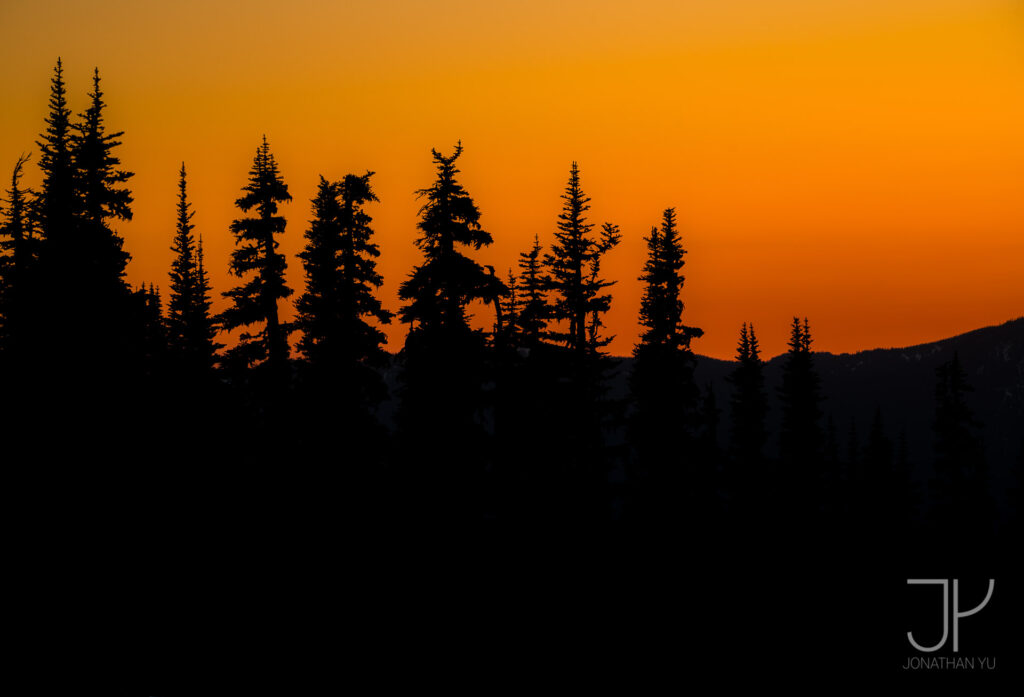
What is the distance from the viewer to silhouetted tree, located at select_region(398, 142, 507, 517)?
115 feet

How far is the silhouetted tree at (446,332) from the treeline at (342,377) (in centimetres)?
7

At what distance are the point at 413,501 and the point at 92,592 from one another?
1343 centimetres

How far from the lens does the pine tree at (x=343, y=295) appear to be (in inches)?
1561

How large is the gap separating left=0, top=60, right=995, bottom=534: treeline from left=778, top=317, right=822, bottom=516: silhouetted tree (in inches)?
691

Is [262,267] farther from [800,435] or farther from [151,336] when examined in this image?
[800,435]

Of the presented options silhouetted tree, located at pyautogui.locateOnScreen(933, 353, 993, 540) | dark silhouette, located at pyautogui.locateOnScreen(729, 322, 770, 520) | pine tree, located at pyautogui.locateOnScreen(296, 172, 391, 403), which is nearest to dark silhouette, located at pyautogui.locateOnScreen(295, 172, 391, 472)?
pine tree, located at pyautogui.locateOnScreen(296, 172, 391, 403)

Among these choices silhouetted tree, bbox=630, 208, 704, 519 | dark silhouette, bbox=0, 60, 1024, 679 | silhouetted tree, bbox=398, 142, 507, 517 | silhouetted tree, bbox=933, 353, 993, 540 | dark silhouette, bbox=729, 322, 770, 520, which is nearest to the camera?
dark silhouette, bbox=0, 60, 1024, 679

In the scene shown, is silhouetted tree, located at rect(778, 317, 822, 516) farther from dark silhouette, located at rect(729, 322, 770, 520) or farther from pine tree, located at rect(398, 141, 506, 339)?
pine tree, located at rect(398, 141, 506, 339)

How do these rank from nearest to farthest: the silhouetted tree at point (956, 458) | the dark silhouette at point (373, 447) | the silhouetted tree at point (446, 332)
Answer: the dark silhouette at point (373, 447) < the silhouetted tree at point (446, 332) < the silhouetted tree at point (956, 458)

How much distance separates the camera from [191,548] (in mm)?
27766

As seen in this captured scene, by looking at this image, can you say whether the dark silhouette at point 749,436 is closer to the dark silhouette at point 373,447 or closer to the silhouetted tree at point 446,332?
the dark silhouette at point 373,447

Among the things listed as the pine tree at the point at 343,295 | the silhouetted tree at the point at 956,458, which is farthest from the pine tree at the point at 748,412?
the pine tree at the point at 343,295

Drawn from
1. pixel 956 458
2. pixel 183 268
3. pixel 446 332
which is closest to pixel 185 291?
pixel 183 268

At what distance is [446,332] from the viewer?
35188 millimetres
